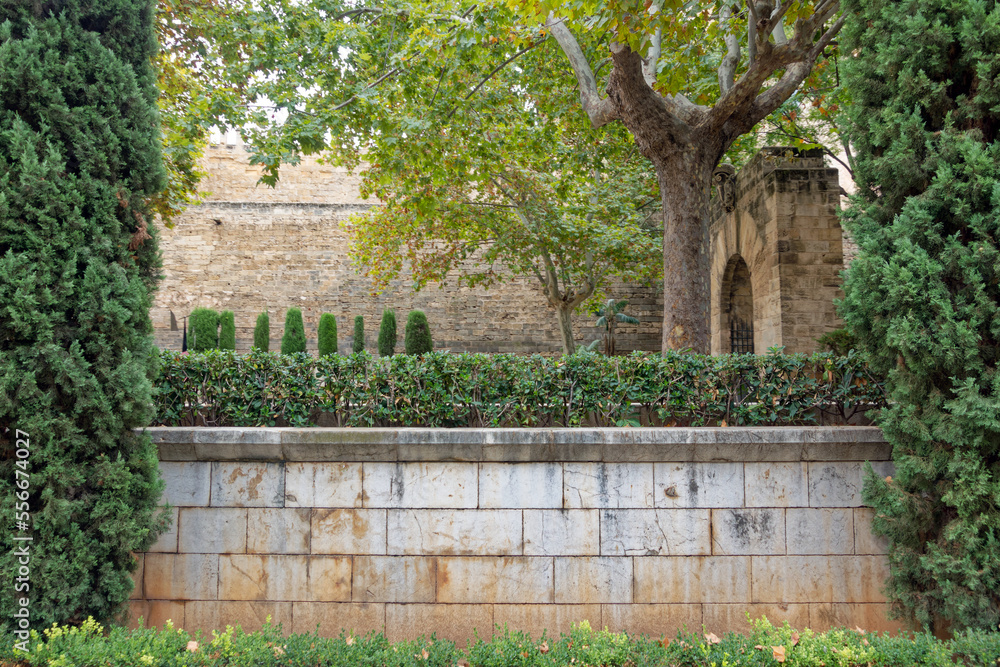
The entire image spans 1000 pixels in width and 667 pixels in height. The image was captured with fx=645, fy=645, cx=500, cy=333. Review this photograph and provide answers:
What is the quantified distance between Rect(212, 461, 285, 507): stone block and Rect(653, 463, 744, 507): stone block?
96.6 inches

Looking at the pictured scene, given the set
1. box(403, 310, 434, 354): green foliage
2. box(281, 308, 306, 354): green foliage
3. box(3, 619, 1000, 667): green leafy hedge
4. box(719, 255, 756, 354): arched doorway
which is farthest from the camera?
box(281, 308, 306, 354): green foliage

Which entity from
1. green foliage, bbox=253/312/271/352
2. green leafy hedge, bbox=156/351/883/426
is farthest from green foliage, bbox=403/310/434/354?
green leafy hedge, bbox=156/351/883/426

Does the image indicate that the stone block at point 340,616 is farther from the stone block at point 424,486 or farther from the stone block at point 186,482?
the stone block at point 186,482

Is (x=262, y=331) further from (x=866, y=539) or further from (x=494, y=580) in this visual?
(x=866, y=539)

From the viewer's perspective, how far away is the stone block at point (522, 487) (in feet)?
13.7

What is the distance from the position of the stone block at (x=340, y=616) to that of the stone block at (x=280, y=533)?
0.38 m

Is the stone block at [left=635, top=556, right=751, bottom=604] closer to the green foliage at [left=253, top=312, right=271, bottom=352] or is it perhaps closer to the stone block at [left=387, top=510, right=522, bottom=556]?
the stone block at [left=387, top=510, right=522, bottom=556]

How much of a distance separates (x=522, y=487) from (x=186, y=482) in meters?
2.20

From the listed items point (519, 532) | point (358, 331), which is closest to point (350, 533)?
point (519, 532)

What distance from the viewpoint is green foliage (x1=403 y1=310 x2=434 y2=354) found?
17.5 metres

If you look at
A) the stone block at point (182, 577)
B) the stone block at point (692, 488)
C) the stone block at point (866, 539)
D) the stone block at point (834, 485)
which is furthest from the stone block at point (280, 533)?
the stone block at point (866, 539)

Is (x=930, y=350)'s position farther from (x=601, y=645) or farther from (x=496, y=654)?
(x=496, y=654)

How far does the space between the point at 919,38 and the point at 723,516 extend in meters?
3.08

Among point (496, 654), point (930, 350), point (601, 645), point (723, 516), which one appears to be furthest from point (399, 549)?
point (930, 350)
